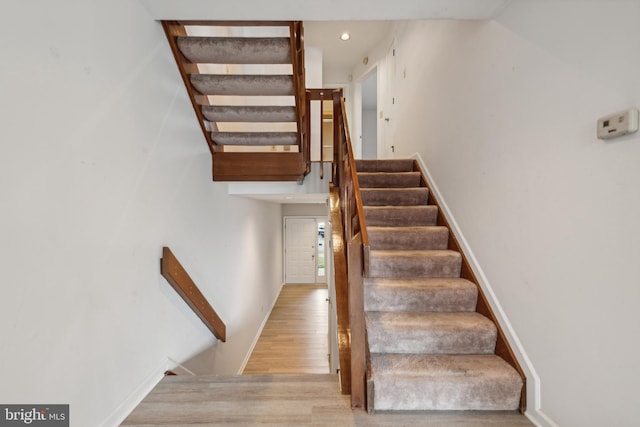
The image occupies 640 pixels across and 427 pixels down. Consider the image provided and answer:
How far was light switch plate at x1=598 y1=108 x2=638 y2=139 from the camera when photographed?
3.29ft

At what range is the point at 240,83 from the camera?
2111mm

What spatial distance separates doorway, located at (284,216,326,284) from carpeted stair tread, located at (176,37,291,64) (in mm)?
6171

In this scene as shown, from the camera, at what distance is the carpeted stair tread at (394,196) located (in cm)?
292

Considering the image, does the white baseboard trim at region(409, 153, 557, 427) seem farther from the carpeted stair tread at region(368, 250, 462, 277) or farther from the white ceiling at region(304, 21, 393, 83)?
the white ceiling at region(304, 21, 393, 83)

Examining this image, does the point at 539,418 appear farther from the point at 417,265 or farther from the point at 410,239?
the point at 410,239

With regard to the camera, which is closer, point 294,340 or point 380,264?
point 380,264

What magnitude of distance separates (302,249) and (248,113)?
6.00 m

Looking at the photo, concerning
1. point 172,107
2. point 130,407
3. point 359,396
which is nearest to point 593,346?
point 359,396

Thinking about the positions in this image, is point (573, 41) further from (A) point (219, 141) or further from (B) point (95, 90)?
(A) point (219, 141)

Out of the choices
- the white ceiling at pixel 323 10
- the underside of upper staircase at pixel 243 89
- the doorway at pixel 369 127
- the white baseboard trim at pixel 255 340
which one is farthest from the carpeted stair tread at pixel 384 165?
the doorway at pixel 369 127

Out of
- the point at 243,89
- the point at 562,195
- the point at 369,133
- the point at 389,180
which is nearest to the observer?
the point at 562,195

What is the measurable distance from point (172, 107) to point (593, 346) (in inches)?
102

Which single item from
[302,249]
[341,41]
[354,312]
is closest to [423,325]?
[354,312]

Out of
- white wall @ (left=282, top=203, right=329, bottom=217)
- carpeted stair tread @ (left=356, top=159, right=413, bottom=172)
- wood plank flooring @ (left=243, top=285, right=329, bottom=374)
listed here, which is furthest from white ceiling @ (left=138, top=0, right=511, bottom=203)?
white wall @ (left=282, top=203, right=329, bottom=217)
